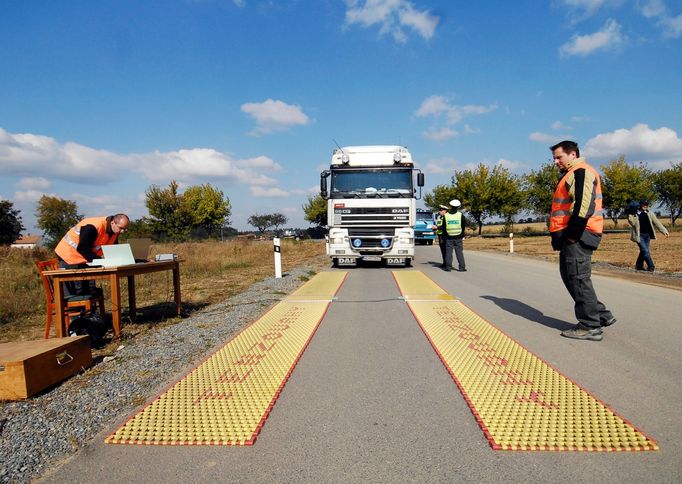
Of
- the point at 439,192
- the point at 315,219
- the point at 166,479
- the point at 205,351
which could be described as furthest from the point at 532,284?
the point at 315,219

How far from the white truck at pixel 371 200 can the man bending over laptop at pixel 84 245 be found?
793cm

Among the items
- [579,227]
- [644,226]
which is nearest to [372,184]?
[644,226]

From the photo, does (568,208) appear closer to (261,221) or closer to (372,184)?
(372,184)

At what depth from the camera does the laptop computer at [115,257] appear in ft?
18.9

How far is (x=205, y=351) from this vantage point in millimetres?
5277

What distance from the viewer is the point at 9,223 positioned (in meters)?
50.4

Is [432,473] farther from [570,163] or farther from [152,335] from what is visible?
[152,335]

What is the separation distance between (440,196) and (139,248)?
2308 inches

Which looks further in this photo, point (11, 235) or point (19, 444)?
point (11, 235)

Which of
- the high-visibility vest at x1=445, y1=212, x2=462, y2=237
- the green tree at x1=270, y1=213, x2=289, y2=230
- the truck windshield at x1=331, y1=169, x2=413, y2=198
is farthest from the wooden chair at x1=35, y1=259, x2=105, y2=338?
the green tree at x1=270, y1=213, x2=289, y2=230

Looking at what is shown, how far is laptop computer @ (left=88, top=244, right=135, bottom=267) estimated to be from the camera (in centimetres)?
576

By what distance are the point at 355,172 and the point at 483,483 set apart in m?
12.0

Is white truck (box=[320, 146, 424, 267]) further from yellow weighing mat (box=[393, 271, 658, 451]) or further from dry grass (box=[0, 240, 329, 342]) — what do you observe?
yellow weighing mat (box=[393, 271, 658, 451])

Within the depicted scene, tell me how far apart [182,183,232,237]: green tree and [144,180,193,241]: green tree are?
1008 mm
